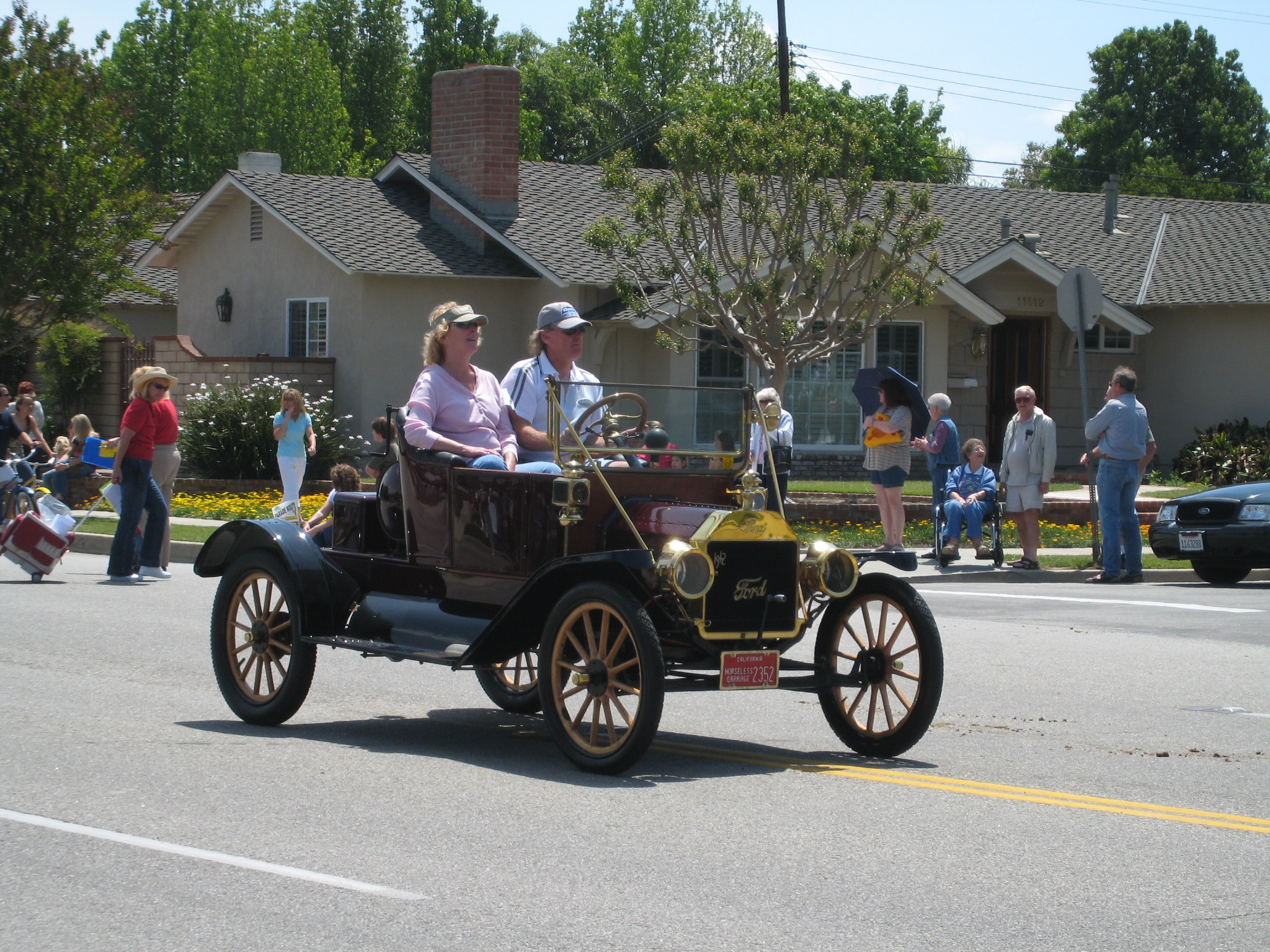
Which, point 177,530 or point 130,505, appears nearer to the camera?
point 130,505

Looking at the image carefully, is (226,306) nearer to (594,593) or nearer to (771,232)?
(771,232)

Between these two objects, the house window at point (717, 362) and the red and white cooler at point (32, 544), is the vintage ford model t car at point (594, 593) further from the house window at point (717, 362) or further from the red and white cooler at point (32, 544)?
the red and white cooler at point (32, 544)

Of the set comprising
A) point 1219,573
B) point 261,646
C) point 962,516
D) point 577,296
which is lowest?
point 1219,573

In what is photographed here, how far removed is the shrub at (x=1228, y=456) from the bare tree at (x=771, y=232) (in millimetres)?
7010

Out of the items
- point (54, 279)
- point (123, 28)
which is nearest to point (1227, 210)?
point (54, 279)

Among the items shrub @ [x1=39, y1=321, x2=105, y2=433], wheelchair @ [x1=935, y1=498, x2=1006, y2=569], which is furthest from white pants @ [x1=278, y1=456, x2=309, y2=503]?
shrub @ [x1=39, y1=321, x2=105, y2=433]

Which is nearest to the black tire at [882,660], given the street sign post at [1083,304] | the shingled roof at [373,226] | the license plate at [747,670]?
the license plate at [747,670]

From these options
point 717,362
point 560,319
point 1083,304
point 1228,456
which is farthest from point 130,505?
point 1228,456

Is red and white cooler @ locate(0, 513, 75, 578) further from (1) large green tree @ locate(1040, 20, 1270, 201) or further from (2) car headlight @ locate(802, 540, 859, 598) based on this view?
(1) large green tree @ locate(1040, 20, 1270, 201)

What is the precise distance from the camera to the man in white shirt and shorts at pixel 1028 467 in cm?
1628

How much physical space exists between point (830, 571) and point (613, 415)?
4.28ft

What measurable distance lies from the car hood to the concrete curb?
10324mm

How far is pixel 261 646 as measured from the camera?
7.75 meters

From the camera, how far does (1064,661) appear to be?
10523 millimetres
